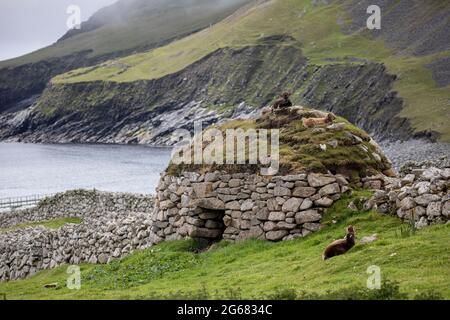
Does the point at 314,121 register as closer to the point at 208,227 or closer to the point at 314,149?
the point at 314,149

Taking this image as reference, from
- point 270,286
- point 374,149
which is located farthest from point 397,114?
point 270,286

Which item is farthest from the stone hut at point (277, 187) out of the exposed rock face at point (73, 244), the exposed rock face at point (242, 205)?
the exposed rock face at point (73, 244)

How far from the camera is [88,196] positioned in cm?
6544

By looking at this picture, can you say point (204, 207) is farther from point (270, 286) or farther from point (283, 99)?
point (270, 286)

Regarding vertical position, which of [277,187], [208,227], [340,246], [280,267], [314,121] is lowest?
[208,227]

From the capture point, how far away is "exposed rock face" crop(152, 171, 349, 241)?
26094mm

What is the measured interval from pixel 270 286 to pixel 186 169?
13.7 meters

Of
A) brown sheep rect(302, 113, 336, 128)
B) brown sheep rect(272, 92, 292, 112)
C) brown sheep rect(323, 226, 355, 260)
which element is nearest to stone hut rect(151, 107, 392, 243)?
brown sheep rect(302, 113, 336, 128)

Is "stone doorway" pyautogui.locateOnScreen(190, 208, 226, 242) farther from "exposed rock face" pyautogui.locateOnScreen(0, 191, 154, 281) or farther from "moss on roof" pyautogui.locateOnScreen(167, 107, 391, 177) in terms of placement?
"exposed rock face" pyautogui.locateOnScreen(0, 191, 154, 281)

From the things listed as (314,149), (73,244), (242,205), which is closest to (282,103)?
(314,149)

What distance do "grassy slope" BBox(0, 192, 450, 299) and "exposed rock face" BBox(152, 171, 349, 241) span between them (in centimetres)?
70

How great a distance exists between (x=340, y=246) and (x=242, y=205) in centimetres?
799

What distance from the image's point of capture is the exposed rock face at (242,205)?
2609 cm

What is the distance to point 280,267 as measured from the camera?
20.9 meters
